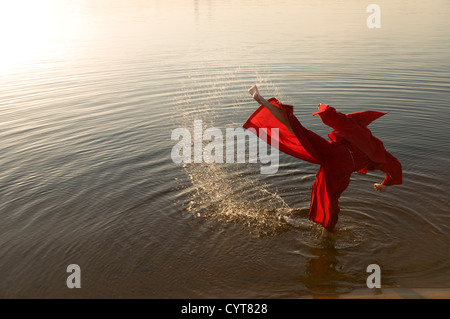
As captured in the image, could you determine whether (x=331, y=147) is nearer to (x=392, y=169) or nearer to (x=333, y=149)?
(x=333, y=149)

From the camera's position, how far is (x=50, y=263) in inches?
227

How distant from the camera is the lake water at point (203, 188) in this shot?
5.45 metres

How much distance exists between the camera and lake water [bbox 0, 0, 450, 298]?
5445 millimetres

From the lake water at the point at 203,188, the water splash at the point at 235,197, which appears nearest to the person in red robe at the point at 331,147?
the lake water at the point at 203,188

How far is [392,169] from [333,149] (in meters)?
1.01

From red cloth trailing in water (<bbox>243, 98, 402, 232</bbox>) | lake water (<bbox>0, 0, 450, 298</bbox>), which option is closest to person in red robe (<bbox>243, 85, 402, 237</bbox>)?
red cloth trailing in water (<bbox>243, 98, 402, 232</bbox>)

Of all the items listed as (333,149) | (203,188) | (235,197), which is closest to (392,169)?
(333,149)

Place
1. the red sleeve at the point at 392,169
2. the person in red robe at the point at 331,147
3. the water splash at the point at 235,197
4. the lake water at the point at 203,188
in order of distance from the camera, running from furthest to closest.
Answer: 1. the water splash at the point at 235,197
2. the red sleeve at the point at 392,169
3. the lake water at the point at 203,188
4. the person in red robe at the point at 331,147

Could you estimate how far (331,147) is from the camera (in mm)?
5328

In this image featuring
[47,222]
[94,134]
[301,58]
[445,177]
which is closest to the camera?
[47,222]

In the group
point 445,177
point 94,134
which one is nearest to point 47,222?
point 94,134

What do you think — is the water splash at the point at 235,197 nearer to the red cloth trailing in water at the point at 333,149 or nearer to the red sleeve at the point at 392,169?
the red cloth trailing in water at the point at 333,149
